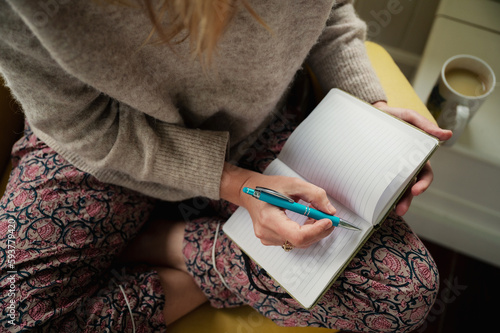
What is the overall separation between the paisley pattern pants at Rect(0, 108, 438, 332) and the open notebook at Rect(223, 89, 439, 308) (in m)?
0.06

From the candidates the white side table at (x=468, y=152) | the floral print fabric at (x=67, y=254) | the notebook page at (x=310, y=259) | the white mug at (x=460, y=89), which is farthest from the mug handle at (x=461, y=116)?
the floral print fabric at (x=67, y=254)

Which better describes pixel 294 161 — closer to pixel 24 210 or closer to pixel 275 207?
pixel 275 207

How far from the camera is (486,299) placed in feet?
3.44

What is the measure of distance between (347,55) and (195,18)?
39 cm

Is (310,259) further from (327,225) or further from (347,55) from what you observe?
(347,55)

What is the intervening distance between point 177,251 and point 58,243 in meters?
0.22

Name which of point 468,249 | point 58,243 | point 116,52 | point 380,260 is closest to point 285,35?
point 116,52

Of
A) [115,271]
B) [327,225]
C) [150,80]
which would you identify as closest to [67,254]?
[115,271]

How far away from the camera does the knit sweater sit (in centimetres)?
42

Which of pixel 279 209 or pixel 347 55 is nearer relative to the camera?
pixel 279 209

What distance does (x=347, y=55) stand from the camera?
2.23 ft

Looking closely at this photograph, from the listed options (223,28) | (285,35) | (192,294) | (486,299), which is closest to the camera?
(223,28)

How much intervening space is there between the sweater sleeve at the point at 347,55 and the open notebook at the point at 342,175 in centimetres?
7

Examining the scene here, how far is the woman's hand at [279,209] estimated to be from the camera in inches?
19.3
